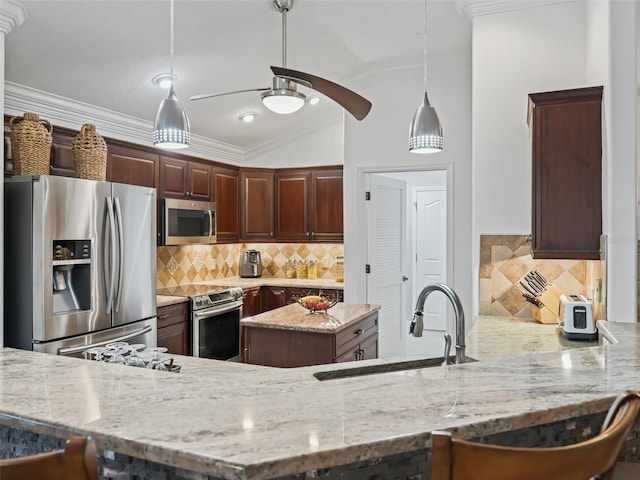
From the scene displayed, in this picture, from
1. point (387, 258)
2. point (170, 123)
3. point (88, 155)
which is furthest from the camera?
point (387, 258)

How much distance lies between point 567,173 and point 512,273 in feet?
2.62

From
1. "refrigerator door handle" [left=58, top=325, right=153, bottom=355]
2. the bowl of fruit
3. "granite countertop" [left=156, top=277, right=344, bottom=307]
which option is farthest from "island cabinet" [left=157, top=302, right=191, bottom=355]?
the bowl of fruit

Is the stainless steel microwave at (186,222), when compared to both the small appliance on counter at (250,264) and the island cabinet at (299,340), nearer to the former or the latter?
the small appliance on counter at (250,264)

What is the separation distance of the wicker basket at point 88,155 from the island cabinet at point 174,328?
48.7 inches

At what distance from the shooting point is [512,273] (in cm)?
314

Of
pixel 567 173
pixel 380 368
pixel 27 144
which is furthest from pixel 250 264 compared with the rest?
pixel 380 368

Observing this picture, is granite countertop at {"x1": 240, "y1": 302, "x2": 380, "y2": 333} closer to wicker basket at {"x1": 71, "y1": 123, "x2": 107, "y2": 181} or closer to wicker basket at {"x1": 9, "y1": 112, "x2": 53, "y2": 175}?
wicker basket at {"x1": 71, "y1": 123, "x2": 107, "y2": 181}

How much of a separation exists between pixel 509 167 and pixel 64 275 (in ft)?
9.73

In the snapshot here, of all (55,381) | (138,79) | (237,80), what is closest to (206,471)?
(55,381)

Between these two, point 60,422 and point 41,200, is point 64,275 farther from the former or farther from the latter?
point 60,422

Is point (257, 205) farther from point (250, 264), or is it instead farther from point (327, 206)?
point (327, 206)

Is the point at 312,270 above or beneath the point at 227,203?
beneath

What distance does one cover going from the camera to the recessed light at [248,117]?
520 centimetres

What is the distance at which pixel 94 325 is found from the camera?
11.0 ft
